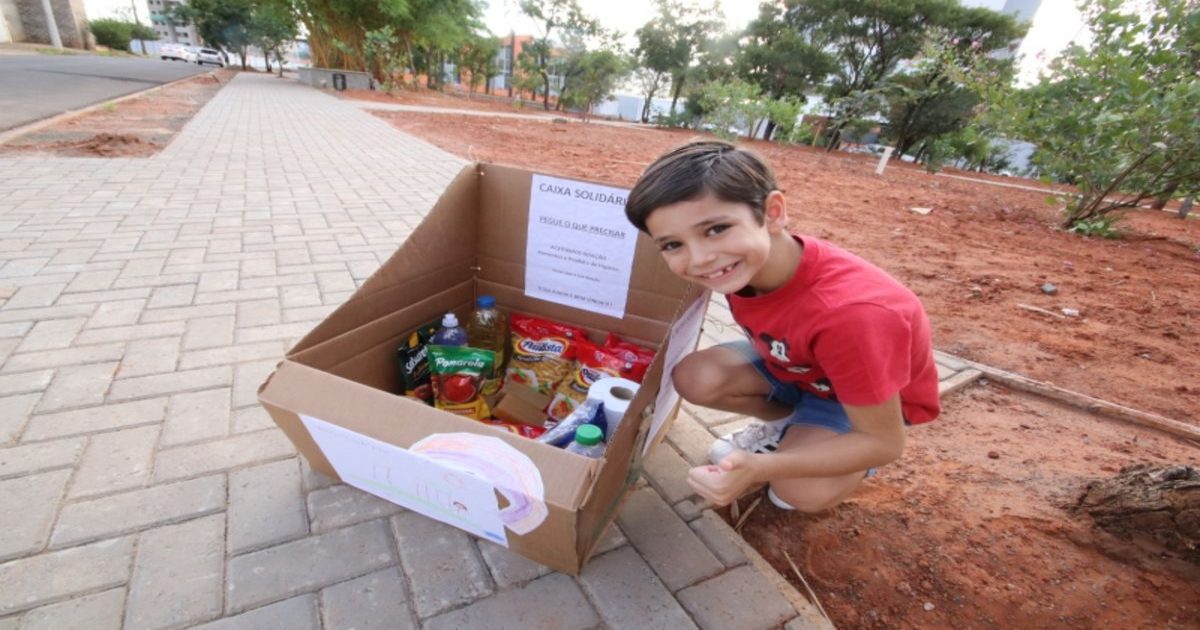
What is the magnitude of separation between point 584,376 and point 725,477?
2.98 ft

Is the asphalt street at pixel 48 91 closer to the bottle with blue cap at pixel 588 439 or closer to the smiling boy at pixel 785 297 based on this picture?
the bottle with blue cap at pixel 588 439

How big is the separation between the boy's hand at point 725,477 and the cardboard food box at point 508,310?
0.17 meters

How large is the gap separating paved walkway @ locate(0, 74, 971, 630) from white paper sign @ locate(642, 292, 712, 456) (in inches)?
11.2

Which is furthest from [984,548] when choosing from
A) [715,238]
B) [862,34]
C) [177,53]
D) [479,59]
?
[177,53]

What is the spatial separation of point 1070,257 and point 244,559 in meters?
6.70

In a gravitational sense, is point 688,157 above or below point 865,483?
above

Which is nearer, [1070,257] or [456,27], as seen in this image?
[1070,257]

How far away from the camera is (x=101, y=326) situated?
221 cm

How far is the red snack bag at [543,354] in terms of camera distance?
1961 mm

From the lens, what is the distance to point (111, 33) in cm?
4653

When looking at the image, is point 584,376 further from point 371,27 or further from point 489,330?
point 371,27

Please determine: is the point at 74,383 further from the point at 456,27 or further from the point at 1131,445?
the point at 456,27

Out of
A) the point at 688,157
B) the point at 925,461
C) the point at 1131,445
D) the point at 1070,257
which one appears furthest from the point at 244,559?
the point at 1070,257

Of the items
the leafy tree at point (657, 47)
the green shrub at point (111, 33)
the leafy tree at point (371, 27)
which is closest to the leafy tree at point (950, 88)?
the leafy tree at point (657, 47)
